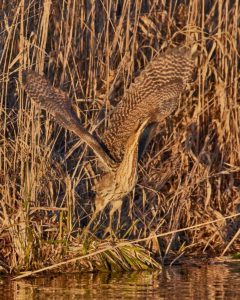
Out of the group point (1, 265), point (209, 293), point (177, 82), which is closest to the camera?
point (209, 293)

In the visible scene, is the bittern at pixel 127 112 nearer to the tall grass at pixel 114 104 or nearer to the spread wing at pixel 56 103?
the spread wing at pixel 56 103

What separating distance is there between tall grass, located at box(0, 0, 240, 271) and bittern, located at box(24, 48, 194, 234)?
155 mm

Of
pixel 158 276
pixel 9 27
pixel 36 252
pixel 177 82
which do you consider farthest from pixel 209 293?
pixel 9 27

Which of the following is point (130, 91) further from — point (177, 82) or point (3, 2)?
point (3, 2)

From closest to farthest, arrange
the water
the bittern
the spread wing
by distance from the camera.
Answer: the water, the spread wing, the bittern

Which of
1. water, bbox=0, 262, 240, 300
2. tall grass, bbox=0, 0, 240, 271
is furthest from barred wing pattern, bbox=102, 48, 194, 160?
water, bbox=0, 262, 240, 300

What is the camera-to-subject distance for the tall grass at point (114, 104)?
237 inches

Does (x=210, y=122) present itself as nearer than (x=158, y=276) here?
No

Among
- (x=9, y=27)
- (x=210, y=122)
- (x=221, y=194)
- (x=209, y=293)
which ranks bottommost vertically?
(x=209, y=293)

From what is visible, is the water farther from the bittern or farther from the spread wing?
the spread wing

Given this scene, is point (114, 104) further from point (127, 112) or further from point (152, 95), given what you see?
point (152, 95)

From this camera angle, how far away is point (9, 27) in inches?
243

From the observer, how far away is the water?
5.07m

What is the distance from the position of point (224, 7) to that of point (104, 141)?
1.44 metres
